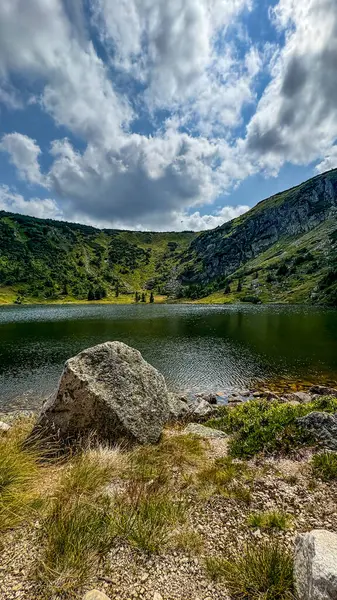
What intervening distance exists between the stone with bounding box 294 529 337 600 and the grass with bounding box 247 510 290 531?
1520 mm

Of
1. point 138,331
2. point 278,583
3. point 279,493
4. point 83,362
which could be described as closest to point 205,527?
point 278,583

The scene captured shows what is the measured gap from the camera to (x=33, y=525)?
228 inches

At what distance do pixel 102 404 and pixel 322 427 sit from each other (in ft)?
28.6

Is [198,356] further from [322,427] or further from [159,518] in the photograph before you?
[159,518]

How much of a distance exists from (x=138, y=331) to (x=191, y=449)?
5758 centimetres

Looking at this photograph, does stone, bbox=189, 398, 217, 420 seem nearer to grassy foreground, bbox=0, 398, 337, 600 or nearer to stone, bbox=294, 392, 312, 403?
grassy foreground, bbox=0, 398, 337, 600

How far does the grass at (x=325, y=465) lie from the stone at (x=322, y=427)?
2.52ft

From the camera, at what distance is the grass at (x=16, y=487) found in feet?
19.6

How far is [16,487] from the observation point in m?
6.83

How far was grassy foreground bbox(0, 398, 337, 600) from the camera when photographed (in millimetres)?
4656

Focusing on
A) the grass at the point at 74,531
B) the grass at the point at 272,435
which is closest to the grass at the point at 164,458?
the grass at the point at 74,531

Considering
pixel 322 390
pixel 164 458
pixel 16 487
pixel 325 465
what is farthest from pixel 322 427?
pixel 322 390

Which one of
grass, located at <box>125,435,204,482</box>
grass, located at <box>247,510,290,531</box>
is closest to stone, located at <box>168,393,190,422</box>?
grass, located at <box>125,435,204,482</box>

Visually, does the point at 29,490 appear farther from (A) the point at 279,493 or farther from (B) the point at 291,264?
(B) the point at 291,264
